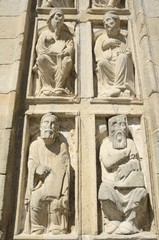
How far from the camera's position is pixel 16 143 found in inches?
155

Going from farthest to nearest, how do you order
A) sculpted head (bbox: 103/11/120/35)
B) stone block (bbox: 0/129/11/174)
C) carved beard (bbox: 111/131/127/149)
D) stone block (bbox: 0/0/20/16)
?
→ stone block (bbox: 0/0/20/16) → sculpted head (bbox: 103/11/120/35) → carved beard (bbox: 111/131/127/149) → stone block (bbox: 0/129/11/174)

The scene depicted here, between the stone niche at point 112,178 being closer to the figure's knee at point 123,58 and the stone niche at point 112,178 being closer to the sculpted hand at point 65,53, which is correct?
the figure's knee at point 123,58

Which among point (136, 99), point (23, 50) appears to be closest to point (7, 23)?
point (23, 50)

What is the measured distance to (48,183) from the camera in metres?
3.57

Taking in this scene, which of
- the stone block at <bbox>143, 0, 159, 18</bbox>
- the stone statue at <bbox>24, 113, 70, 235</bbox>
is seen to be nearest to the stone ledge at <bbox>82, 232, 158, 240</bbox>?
the stone statue at <bbox>24, 113, 70, 235</bbox>

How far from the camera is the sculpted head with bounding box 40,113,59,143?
3836 mm

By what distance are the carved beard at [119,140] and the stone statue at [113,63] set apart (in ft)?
2.08

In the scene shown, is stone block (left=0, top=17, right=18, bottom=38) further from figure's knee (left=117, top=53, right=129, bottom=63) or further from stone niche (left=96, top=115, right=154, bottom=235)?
stone niche (left=96, top=115, right=154, bottom=235)

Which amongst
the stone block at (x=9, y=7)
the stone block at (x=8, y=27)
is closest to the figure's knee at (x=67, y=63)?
the stone block at (x=8, y=27)

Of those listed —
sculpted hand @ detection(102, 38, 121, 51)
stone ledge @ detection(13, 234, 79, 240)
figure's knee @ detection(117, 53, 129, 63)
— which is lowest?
stone ledge @ detection(13, 234, 79, 240)

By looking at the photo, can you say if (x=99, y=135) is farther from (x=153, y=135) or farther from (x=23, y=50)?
(x=23, y=50)

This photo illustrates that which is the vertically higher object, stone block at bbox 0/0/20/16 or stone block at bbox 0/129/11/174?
Result: stone block at bbox 0/0/20/16

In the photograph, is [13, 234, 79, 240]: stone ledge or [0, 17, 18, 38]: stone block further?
[0, 17, 18, 38]: stone block

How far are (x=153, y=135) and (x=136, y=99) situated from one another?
1.92 feet
